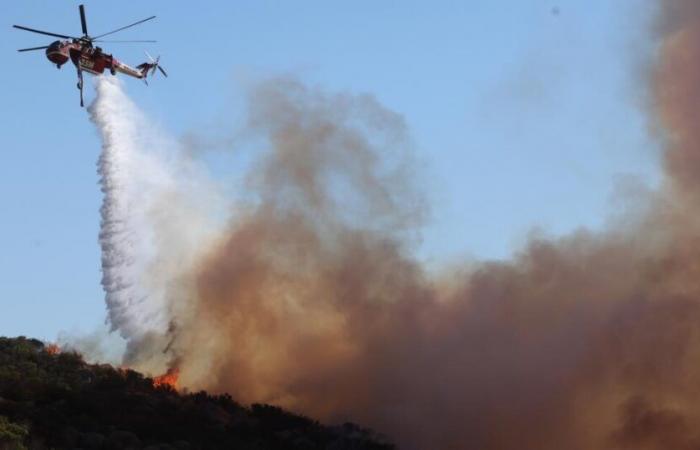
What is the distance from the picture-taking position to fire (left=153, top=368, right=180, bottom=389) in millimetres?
91750

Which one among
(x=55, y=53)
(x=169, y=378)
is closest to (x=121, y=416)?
(x=169, y=378)

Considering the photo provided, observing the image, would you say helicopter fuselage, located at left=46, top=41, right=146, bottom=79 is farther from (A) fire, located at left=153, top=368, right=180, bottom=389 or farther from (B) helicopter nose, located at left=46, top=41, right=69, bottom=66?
A: (A) fire, located at left=153, top=368, right=180, bottom=389

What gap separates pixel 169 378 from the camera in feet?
308

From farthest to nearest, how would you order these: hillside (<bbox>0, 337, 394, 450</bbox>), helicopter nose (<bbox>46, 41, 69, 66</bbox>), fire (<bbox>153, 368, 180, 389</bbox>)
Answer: fire (<bbox>153, 368, 180, 389</bbox>), helicopter nose (<bbox>46, 41, 69, 66</bbox>), hillside (<bbox>0, 337, 394, 450</bbox>)

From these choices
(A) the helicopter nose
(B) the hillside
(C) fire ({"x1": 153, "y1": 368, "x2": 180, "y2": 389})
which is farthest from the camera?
(C) fire ({"x1": 153, "y1": 368, "x2": 180, "y2": 389})

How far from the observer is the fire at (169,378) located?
301ft

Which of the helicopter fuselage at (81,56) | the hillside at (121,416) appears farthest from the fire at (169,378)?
the helicopter fuselage at (81,56)

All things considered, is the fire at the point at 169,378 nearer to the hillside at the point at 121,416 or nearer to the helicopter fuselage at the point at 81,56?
the hillside at the point at 121,416

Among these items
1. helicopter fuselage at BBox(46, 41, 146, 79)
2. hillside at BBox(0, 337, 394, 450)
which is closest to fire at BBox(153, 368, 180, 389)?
hillside at BBox(0, 337, 394, 450)

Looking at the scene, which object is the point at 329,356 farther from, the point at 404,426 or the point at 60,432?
the point at 60,432

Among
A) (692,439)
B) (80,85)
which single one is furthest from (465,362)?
(80,85)

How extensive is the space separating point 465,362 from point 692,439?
51.3ft

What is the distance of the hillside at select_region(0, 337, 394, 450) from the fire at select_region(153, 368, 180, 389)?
2.75 metres

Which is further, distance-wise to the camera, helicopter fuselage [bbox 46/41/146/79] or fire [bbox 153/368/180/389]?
fire [bbox 153/368/180/389]
